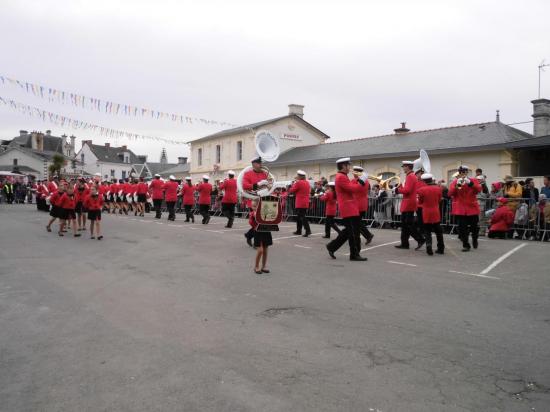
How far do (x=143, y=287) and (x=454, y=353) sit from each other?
457 cm

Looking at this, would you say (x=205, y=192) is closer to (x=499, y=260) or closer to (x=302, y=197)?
(x=302, y=197)

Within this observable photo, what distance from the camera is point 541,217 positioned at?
13.5 meters

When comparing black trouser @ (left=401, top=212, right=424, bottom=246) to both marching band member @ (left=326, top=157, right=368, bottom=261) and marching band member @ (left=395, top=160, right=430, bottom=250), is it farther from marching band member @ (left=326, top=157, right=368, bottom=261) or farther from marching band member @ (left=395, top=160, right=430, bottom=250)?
marching band member @ (left=326, top=157, right=368, bottom=261)

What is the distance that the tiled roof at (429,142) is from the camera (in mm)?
22141

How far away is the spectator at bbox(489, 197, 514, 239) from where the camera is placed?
13.9 metres

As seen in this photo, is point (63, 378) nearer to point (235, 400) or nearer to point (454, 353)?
point (235, 400)

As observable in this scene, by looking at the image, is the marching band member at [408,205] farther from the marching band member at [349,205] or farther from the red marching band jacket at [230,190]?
the red marching band jacket at [230,190]

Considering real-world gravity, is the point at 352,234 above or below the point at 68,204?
below

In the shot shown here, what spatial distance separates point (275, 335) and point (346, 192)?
5230mm

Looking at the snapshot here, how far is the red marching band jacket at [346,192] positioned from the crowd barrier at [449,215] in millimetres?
6351

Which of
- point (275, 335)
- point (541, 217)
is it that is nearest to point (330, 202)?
point (541, 217)

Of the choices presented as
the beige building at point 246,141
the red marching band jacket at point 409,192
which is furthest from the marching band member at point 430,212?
the beige building at point 246,141

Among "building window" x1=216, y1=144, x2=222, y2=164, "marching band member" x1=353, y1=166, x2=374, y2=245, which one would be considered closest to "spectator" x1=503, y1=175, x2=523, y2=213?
"marching band member" x1=353, y1=166, x2=374, y2=245

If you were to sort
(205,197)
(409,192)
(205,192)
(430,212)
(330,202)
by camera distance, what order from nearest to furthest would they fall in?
(430,212), (409,192), (330,202), (205,192), (205,197)
